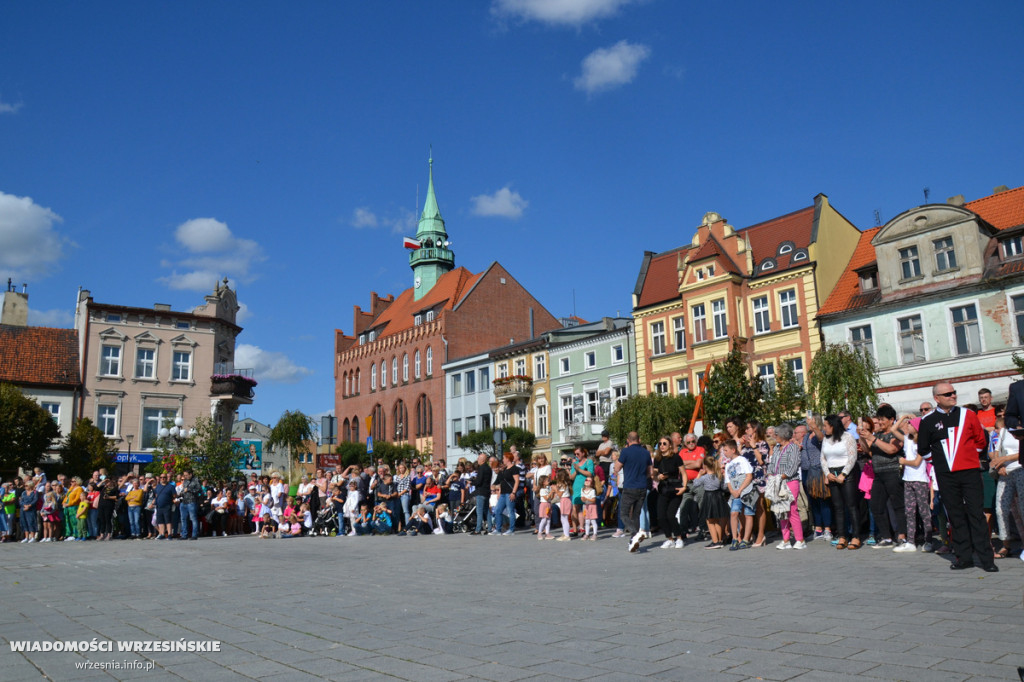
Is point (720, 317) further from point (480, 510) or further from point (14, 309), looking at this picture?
point (14, 309)

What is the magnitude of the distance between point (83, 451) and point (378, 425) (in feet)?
105

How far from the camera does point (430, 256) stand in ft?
262

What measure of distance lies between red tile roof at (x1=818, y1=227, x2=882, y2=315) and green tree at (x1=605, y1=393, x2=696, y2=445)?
24.2 feet

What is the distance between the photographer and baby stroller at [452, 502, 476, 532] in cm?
2009

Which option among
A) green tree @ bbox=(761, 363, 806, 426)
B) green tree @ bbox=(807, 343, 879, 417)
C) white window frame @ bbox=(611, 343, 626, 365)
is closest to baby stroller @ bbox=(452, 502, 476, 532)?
green tree @ bbox=(761, 363, 806, 426)

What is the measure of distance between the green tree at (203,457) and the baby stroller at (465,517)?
605 inches

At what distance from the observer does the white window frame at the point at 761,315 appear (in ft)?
124

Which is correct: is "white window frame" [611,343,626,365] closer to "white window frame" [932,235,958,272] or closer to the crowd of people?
"white window frame" [932,235,958,272]

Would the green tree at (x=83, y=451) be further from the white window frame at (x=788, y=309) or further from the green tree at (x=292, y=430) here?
the white window frame at (x=788, y=309)

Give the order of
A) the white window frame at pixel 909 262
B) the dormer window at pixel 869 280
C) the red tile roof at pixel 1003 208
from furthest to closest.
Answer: the dormer window at pixel 869 280 → the white window frame at pixel 909 262 → the red tile roof at pixel 1003 208

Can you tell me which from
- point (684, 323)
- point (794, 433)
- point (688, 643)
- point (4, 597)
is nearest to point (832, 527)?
point (794, 433)

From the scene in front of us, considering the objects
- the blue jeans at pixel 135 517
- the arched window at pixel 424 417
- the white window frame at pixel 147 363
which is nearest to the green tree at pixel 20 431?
the white window frame at pixel 147 363

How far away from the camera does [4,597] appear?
893cm

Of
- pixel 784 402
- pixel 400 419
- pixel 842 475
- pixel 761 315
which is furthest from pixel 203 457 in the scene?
pixel 400 419
